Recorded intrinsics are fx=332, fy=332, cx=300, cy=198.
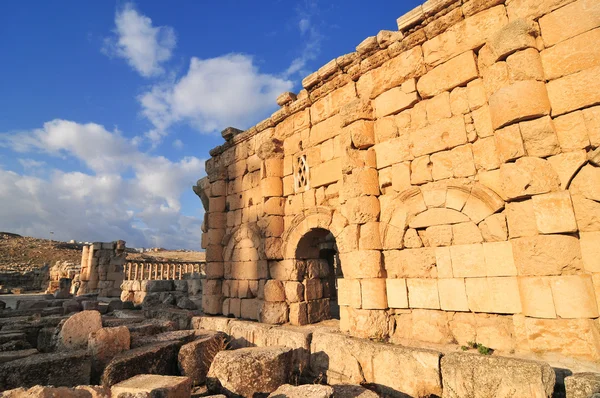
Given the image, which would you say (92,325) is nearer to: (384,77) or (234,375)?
(234,375)

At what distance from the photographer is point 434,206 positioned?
502cm

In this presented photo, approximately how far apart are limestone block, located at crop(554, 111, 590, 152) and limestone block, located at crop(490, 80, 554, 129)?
204 millimetres

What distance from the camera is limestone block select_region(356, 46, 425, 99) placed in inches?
217

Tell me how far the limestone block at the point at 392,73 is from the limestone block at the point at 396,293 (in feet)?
10.8

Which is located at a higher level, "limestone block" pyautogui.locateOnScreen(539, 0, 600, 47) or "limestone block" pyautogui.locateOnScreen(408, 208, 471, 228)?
"limestone block" pyautogui.locateOnScreen(539, 0, 600, 47)

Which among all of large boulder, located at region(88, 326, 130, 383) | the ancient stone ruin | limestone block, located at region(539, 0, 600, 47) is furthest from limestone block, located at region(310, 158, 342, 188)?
large boulder, located at region(88, 326, 130, 383)

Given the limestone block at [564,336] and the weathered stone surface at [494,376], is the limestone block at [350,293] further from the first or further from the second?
the limestone block at [564,336]

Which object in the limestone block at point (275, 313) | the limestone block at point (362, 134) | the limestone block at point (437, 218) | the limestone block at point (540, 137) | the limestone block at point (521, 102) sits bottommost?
the limestone block at point (275, 313)

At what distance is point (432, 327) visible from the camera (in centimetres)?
484

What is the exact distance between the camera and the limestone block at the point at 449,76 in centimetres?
486

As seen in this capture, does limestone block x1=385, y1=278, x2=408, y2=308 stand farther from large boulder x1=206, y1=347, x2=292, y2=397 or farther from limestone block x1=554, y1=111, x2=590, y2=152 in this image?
limestone block x1=554, y1=111, x2=590, y2=152

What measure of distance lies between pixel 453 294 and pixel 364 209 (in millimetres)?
1859

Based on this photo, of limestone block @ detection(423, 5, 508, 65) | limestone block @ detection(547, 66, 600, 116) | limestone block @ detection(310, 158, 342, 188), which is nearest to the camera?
limestone block @ detection(547, 66, 600, 116)

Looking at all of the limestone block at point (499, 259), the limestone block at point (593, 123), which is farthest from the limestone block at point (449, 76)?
the limestone block at point (499, 259)
